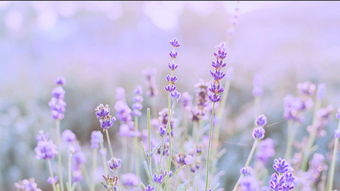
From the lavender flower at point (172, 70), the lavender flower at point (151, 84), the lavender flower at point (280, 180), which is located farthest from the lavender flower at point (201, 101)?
the lavender flower at point (280, 180)

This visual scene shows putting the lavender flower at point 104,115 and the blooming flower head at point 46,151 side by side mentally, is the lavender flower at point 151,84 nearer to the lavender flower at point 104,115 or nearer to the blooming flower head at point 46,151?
the blooming flower head at point 46,151

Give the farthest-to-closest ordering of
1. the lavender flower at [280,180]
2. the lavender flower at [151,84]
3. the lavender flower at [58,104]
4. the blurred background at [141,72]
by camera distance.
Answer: the blurred background at [141,72], the lavender flower at [151,84], the lavender flower at [58,104], the lavender flower at [280,180]

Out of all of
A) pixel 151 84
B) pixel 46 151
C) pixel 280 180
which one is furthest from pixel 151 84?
pixel 280 180

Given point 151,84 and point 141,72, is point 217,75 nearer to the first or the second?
point 151,84

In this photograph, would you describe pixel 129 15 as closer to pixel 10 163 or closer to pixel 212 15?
pixel 212 15

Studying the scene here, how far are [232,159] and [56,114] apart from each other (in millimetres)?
1713

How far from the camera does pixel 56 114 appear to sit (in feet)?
5.09

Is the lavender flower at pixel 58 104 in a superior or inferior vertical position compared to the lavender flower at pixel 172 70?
superior

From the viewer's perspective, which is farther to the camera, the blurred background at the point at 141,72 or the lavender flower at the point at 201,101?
the blurred background at the point at 141,72

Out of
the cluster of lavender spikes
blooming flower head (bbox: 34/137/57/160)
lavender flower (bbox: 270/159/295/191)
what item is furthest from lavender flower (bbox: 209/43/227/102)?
blooming flower head (bbox: 34/137/57/160)

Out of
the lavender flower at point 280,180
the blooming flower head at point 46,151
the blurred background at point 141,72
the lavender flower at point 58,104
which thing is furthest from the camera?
the blurred background at point 141,72

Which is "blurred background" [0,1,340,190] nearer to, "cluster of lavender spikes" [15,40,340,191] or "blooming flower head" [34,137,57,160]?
"cluster of lavender spikes" [15,40,340,191]

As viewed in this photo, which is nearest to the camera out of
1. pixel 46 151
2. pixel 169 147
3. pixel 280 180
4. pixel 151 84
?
pixel 280 180

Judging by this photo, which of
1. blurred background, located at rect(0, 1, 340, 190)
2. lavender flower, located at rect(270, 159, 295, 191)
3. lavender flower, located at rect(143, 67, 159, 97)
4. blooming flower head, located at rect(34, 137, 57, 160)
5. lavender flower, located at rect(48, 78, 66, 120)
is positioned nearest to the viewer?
lavender flower, located at rect(270, 159, 295, 191)
